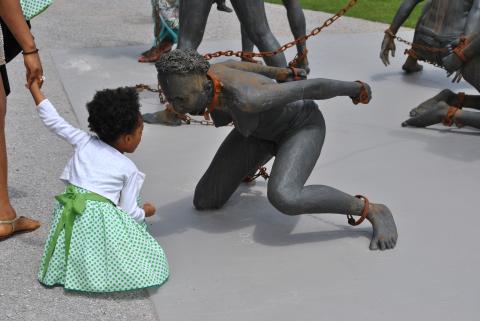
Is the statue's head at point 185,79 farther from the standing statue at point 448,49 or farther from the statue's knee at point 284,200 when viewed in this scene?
the standing statue at point 448,49

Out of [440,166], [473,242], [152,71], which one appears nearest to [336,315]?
[473,242]

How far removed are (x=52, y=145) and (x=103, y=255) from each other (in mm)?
2079

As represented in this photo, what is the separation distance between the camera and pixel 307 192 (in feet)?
12.5

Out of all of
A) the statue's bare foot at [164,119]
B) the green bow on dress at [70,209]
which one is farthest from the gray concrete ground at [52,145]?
the statue's bare foot at [164,119]

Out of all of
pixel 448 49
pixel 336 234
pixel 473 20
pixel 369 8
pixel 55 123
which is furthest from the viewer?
pixel 369 8

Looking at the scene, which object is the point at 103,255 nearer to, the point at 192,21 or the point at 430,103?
the point at 192,21

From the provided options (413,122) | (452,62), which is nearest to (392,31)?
(452,62)

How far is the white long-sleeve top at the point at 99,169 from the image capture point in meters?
3.45

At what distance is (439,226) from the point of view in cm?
418

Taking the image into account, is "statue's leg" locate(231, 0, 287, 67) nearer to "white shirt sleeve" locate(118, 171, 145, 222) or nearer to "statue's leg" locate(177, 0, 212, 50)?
"statue's leg" locate(177, 0, 212, 50)

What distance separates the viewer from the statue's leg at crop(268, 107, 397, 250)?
3781 millimetres

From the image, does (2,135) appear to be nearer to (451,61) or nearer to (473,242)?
(473,242)

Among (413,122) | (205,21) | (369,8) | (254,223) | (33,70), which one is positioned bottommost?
(369,8)

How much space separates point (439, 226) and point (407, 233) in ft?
0.70
